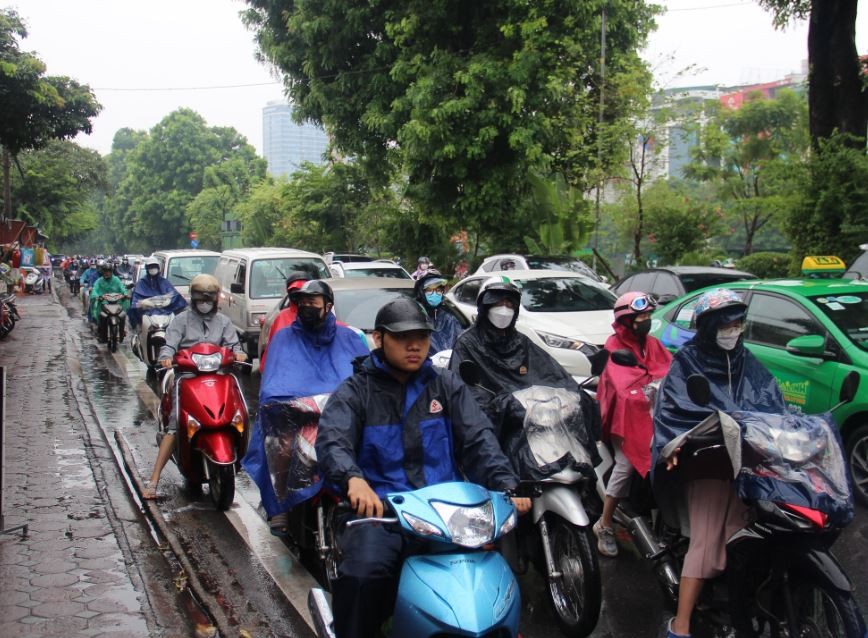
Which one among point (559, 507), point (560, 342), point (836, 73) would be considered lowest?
point (559, 507)

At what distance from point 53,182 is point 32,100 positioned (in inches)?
1172

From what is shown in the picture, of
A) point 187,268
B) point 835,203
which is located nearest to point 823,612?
point 835,203

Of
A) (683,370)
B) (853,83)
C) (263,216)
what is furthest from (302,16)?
(263,216)

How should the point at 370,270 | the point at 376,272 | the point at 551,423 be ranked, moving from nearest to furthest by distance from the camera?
the point at 551,423
the point at 376,272
the point at 370,270

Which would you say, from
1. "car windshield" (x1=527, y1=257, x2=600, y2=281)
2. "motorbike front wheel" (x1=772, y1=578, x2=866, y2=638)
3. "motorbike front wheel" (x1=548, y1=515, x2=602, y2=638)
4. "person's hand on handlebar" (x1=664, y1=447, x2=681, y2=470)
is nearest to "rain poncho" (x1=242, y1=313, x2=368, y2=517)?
"motorbike front wheel" (x1=548, y1=515, x2=602, y2=638)

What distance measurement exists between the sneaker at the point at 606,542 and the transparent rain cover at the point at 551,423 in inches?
48.2

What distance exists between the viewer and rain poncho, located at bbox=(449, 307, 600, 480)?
4461mm

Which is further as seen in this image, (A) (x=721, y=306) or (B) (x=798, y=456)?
(A) (x=721, y=306)

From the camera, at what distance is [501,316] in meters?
4.89

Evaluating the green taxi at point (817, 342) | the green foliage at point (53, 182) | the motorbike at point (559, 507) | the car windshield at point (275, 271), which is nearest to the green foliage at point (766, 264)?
the car windshield at point (275, 271)

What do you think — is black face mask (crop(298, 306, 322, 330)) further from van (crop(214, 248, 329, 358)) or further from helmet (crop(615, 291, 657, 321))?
van (crop(214, 248, 329, 358))

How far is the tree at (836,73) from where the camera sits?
14.2m

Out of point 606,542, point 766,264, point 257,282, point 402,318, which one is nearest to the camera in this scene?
point 402,318

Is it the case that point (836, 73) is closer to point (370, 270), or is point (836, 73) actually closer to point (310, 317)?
point (370, 270)
